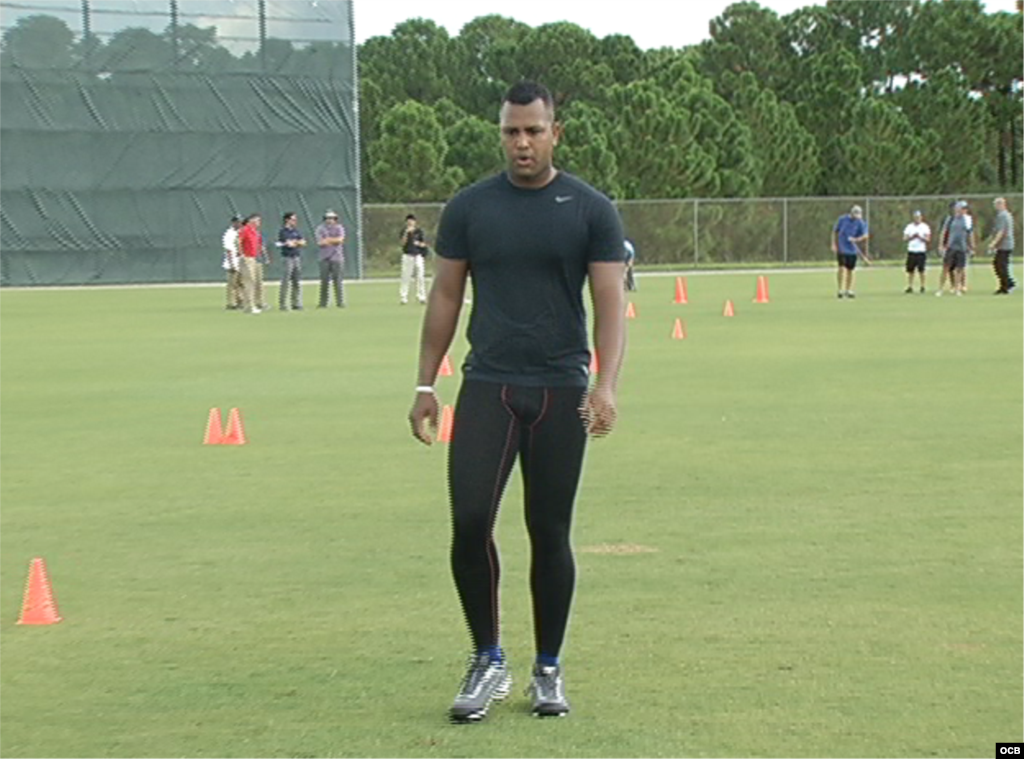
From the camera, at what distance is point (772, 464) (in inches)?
531

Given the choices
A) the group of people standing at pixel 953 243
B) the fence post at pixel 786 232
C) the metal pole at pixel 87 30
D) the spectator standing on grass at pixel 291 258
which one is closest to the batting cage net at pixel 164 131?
the metal pole at pixel 87 30

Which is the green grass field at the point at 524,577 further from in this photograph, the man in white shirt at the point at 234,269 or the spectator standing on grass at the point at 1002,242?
the man in white shirt at the point at 234,269

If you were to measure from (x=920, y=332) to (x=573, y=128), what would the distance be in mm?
47175

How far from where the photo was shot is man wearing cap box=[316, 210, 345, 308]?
39562mm

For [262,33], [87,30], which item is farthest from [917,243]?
[87,30]

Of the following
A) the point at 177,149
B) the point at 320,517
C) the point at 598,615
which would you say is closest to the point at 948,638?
the point at 598,615

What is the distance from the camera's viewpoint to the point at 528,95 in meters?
6.55

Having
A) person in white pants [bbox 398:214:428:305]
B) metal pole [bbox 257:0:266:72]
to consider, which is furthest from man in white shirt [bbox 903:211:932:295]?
metal pole [bbox 257:0:266:72]

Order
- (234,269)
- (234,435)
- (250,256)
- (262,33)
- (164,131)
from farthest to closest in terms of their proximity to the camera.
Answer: (262,33) < (164,131) < (234,269) < (250,256) < (234,435)

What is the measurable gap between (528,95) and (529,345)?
0.76m

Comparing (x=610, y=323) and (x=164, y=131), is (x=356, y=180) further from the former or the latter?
(x=610, y=323)

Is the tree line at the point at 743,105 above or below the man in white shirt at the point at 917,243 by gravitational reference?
above

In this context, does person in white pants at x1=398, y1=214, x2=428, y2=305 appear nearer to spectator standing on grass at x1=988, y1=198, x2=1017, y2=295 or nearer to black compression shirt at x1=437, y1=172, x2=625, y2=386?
spectator standing on grass at x1=988, y1=198, x2=1017, y2=295

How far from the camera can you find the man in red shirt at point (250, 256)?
3869 centimetres
